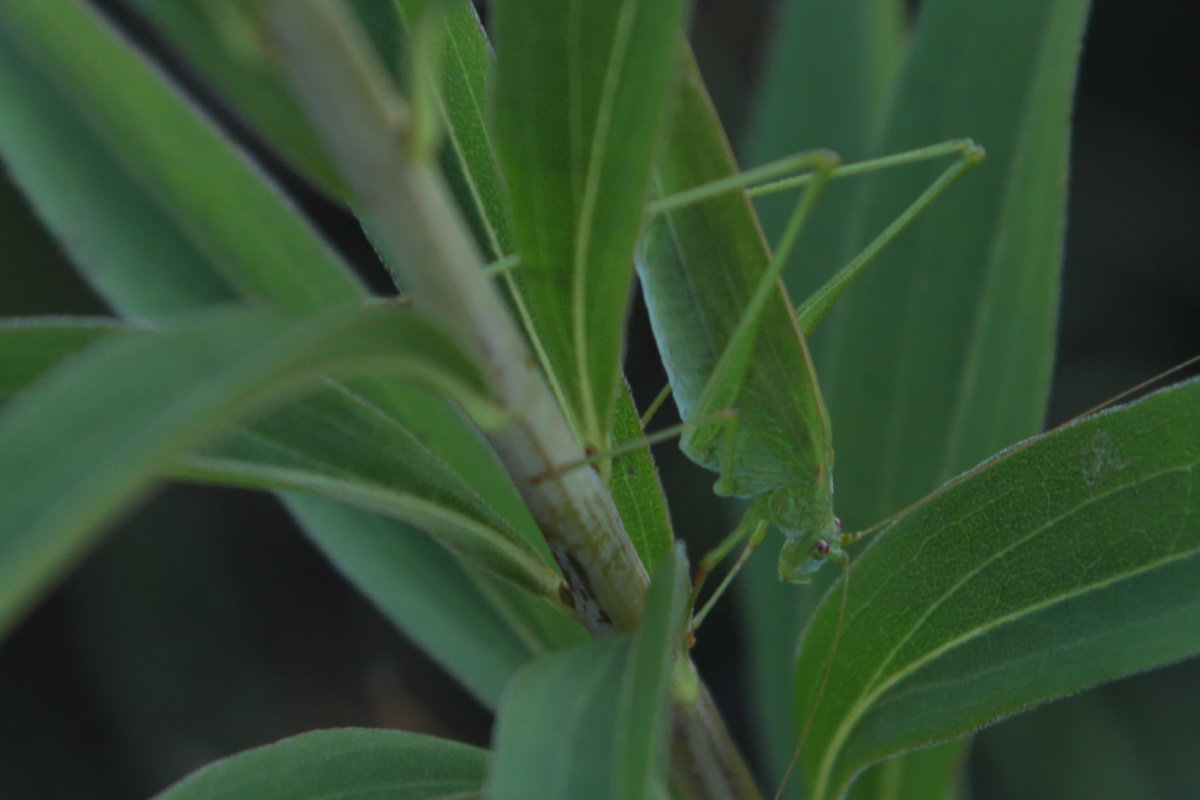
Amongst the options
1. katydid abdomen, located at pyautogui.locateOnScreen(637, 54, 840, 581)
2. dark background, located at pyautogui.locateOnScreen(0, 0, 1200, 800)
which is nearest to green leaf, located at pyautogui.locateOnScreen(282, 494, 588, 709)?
katydid abdomen, located at pyautogui.locateOnScreen(637, 54, 840, 581)

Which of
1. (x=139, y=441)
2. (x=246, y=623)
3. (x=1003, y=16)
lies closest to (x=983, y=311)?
(x=1003, y=16)

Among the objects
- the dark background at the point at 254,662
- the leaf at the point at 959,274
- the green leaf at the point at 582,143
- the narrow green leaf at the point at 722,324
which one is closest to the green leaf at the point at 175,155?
the green leaf at the point at 582,143

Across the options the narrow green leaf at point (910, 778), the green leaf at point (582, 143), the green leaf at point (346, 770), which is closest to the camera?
the green leaf at point (582, 143)

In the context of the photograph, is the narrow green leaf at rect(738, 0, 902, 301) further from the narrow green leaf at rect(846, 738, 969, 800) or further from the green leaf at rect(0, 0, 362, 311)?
the green leaf at rect(0, 0, 362, 311)

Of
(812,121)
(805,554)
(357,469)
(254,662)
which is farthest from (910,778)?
(254,662)

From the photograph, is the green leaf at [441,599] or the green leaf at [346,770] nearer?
the green leaf at [346,770]

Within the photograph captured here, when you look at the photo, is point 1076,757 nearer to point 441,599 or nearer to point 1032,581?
point 1032,581

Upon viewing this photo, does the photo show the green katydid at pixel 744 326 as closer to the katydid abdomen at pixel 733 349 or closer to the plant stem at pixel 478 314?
the katydid abdomen at pixel 733 349
